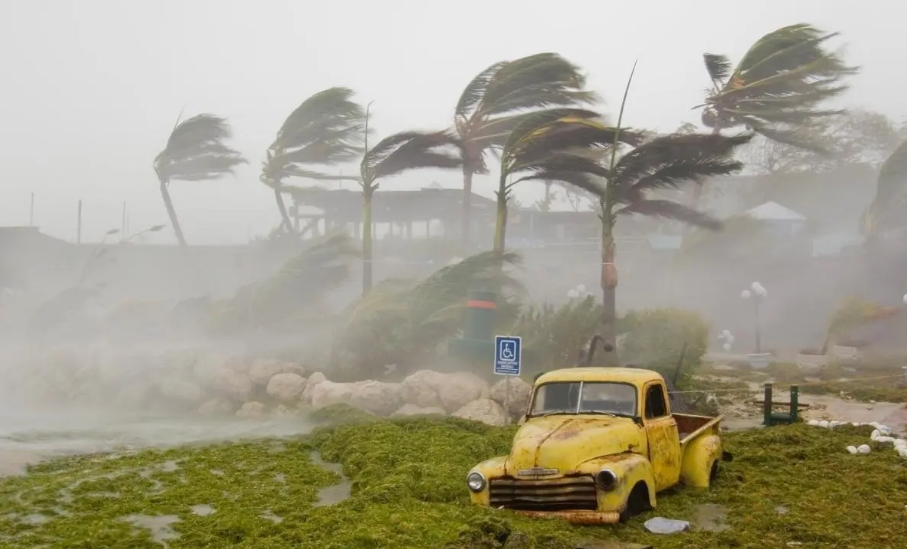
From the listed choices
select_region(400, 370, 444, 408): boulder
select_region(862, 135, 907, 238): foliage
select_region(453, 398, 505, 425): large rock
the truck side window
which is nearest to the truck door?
the truck side window

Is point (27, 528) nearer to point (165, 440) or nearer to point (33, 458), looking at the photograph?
point (33, 458)

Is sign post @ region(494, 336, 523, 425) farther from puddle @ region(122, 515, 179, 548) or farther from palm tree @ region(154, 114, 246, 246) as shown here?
palm tree @ region(154, 114, 246, 246)

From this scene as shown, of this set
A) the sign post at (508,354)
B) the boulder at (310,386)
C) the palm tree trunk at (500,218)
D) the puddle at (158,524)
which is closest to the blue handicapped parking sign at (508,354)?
the sign post at (508,354)

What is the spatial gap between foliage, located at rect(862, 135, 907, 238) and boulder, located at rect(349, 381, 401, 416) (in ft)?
86.1

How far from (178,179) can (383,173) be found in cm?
1797

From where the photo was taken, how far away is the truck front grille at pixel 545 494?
867cm

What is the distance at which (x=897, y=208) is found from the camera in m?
36.4

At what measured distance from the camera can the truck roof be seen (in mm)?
9945

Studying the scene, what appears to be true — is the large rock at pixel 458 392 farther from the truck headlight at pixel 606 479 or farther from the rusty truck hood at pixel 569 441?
the truck headlight at pixel 606 479

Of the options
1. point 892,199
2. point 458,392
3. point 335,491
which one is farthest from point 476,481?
point 892,199

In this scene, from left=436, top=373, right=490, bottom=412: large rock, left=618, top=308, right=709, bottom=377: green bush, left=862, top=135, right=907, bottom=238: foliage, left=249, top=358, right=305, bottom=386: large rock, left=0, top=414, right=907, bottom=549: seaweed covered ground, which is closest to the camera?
left=0, top=414, right=907, bottom=549: seaweed covered ground

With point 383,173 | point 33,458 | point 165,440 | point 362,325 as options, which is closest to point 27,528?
point 33,458

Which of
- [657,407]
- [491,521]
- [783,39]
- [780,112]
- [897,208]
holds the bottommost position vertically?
[491,521]

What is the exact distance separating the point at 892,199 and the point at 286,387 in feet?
89.7
